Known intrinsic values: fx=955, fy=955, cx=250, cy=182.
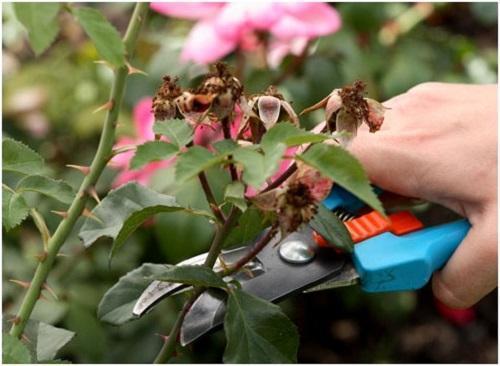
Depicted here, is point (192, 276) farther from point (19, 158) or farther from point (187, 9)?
point (187, 9)

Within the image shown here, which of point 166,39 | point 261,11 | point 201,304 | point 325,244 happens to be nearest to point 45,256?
point 201,304

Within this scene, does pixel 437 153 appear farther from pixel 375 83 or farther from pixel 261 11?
pixel 375 83

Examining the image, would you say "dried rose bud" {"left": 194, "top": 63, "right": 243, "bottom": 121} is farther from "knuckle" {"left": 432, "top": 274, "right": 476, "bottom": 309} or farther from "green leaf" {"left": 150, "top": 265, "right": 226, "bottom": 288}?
"knuckle" {"left": 432, "top": 274, "right": 476, "bottom": 309}

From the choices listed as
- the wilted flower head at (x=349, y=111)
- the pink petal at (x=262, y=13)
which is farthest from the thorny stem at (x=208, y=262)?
the pink petal at (x=262, y=13)

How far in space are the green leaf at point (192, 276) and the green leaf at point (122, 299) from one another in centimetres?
12

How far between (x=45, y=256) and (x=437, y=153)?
0.46 metres

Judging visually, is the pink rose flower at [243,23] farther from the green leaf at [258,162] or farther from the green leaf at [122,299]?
the green leaf at [258,162]

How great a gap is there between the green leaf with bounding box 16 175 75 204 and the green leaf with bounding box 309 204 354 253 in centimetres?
22

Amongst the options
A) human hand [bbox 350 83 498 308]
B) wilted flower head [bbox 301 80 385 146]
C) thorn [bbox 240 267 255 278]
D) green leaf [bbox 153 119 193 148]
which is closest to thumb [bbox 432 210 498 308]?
human hand [bbox 350 83 498 308]

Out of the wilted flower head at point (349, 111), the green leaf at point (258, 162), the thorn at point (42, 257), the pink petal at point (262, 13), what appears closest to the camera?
the green leaf at point (258, 162)

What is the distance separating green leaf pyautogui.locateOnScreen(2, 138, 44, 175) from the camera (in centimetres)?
81

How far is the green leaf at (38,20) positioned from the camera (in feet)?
2.10

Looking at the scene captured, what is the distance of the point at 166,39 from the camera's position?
188 cm

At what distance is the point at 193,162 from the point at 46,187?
0.73ft
